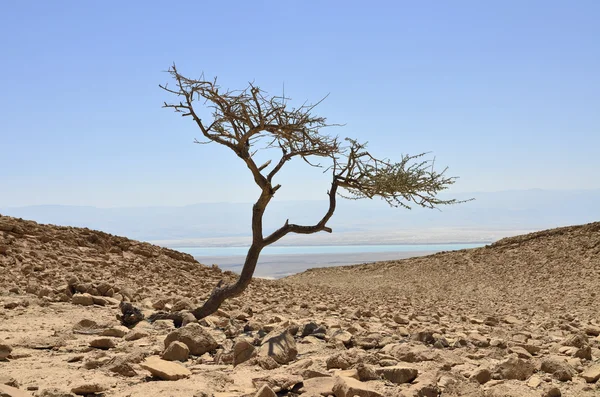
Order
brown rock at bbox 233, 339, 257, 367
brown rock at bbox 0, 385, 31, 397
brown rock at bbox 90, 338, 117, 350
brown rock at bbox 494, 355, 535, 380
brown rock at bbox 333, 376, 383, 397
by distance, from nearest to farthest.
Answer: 1. brown rock at bbox 0, 385, 31, 397
2. brown rock at bbox 333, 376, 383, 397
3. brown rock at bbox 494, 355, 535, 380
4. brown rock at bbox 233, 339, 257, 367
5. brown rock at bbox 90, 338, 117, 350

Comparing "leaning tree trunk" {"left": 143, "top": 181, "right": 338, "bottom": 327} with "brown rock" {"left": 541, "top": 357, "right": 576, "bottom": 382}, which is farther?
"leaning tree trunk" {"left": 143, "top": 181, "right": 338, "bottom": 327}

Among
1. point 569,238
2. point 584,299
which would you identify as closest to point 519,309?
point 584,299

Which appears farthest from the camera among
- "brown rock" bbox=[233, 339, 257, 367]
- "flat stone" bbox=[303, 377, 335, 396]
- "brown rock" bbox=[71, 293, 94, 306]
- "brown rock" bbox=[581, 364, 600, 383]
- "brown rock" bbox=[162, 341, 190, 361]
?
"brown rock" bbox=[71, 293, 94, 306]

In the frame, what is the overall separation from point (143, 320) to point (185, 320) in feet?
1.92

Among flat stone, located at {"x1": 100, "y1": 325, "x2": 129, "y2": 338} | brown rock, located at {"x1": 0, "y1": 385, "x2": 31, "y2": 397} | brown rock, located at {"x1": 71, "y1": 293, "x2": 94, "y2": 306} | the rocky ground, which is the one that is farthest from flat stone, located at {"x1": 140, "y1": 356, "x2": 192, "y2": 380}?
brown rock, located at {"x1": 71, "y1": 293, "x2": 94, "y2": 306}

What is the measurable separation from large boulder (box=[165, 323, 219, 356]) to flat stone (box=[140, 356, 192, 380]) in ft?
2.27

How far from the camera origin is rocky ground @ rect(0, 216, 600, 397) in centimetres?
429

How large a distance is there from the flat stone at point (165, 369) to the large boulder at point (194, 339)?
69 centimetres

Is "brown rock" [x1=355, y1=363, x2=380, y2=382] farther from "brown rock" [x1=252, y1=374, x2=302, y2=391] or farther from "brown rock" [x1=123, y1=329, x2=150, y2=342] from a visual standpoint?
"brown rock" [x1=123, y1=329, x2=150, y2=342]

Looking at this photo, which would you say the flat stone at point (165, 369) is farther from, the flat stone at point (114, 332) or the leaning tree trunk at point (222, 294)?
the leaning tree trunk at point (222, 294)

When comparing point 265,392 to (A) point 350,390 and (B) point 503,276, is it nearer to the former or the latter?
(A) point 350,390

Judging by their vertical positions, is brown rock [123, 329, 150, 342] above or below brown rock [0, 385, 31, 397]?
below

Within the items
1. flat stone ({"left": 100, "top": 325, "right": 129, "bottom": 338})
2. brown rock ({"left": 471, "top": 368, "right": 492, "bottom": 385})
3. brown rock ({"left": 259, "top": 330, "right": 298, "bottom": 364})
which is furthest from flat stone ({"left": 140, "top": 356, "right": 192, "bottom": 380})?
brown rock ({"left": 471, "top": 368, "right": 492, "bottom": 385})

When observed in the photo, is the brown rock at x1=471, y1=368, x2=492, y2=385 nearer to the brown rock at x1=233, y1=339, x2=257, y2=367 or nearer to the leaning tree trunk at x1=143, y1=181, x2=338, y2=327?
the brown rock at x1=233, y1=339, x2=257, y2=367
